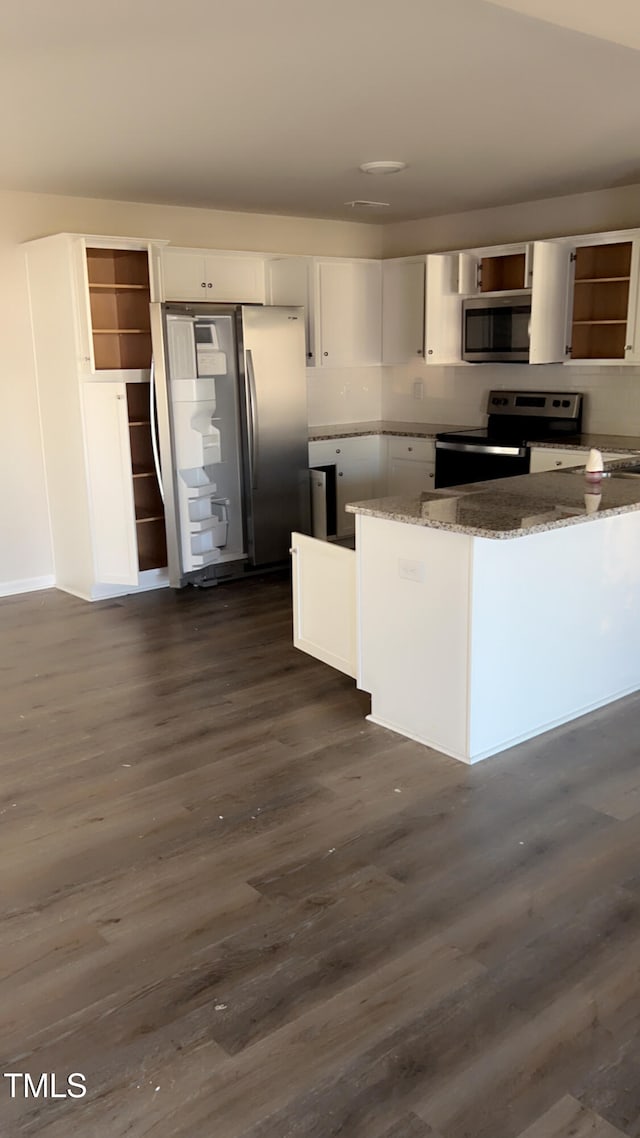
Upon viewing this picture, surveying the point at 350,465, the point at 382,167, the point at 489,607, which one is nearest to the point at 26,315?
the point at 382,167

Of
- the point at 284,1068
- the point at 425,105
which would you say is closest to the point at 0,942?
the point at 284,1068

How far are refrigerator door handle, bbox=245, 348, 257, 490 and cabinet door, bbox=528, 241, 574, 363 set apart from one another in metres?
1.85

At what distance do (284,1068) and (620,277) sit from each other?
16.6 ft

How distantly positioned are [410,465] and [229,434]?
1.62 meters

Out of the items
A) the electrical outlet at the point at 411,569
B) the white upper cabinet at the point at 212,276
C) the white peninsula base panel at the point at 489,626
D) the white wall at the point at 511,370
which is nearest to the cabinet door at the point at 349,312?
the white wall at the point at 511,370

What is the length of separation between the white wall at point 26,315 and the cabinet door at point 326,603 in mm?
2387

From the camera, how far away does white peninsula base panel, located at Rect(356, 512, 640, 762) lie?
3232 millimetres

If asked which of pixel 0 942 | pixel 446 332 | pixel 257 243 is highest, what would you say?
pixel 257 243

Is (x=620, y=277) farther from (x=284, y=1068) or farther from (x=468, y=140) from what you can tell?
(x=284, y=1068)

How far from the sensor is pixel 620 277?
555cm

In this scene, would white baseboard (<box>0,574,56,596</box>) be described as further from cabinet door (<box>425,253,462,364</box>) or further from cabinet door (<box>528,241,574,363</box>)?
cabinet door (<box>528,241,574,363</box>)

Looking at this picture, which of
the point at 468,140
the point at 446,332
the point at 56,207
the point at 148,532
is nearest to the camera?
the point at 468,140

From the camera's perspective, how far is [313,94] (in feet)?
11.1

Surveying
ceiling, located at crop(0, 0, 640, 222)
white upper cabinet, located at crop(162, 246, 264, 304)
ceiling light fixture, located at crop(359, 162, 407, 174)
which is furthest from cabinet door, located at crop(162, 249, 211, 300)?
ceiling light fixture, located at crop(359, 162, 407, 174)
